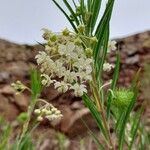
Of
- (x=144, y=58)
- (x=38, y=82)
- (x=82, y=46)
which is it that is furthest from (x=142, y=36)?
(x=82, y=46)

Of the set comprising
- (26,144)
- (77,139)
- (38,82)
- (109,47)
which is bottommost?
(77,139)

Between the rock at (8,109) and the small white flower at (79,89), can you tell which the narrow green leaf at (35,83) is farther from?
the rock at (8,109)

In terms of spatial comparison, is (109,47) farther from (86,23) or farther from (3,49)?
(3,49)

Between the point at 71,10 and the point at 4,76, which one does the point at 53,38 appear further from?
the point at 4,76

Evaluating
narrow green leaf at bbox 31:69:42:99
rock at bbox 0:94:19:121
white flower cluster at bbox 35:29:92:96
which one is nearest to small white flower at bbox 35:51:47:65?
white flower cluster at bbox 35:29:92:96

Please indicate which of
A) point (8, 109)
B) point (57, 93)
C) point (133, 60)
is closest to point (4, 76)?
point (8, 109)

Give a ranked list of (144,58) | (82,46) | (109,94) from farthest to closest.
Result: 1. (144,58)
2. (109,94)
3. (82,46)

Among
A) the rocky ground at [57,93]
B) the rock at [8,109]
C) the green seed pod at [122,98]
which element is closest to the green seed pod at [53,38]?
the green seed pod at [122,98]
